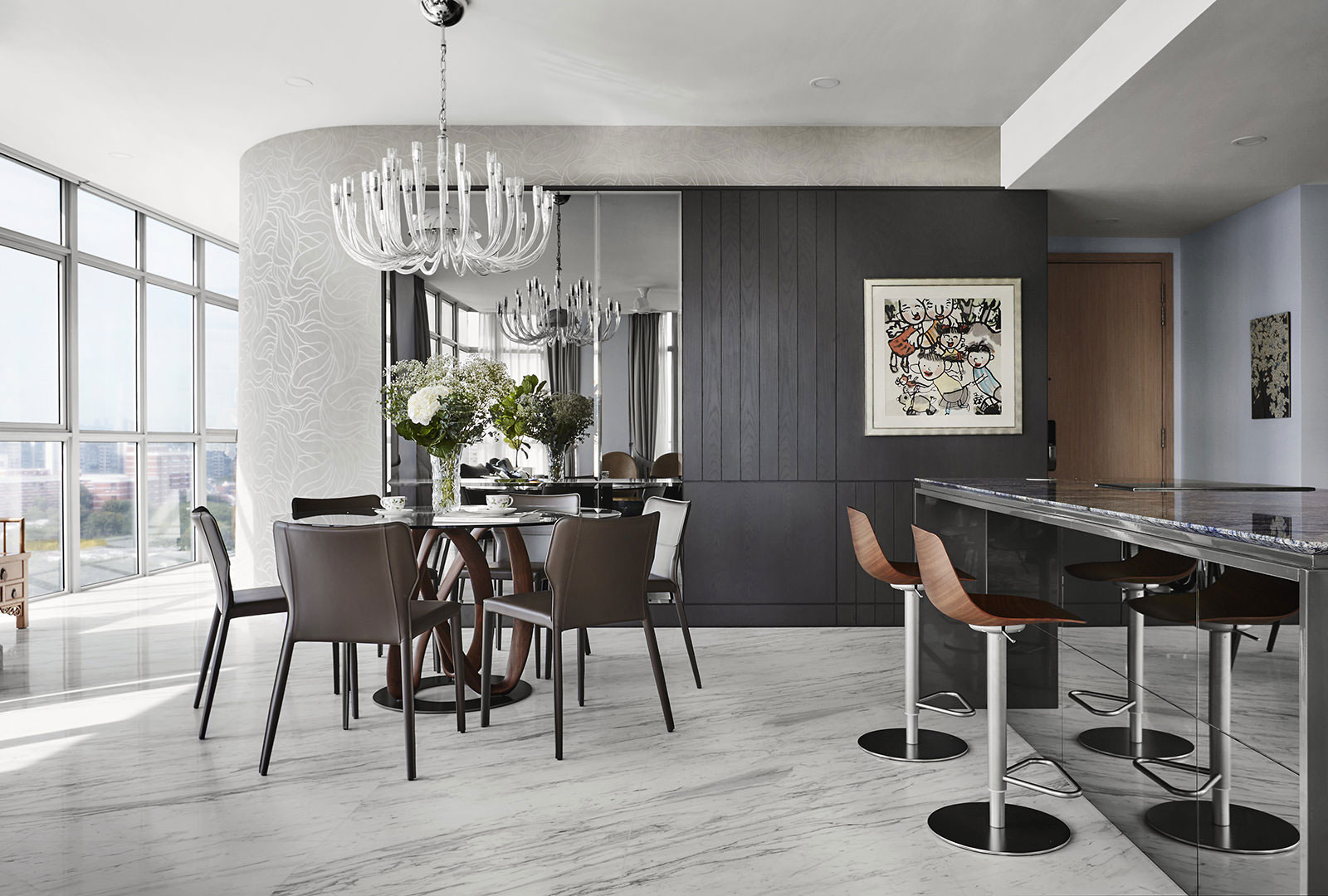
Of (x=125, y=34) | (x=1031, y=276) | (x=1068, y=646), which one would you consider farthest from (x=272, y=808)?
(x=1031, y=276)

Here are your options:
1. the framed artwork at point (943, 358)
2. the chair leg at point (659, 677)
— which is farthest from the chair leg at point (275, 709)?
the framed artwork at point (943, 358)

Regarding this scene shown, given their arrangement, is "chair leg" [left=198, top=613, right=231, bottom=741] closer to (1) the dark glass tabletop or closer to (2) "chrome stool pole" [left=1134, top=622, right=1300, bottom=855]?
(1) the dark glass tabletop

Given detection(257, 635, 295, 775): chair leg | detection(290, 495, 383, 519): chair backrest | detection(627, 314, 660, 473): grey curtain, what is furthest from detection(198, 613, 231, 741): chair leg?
detection(627, 314, 660, 473): grey curtain

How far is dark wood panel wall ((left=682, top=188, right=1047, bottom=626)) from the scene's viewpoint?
5.09 meters

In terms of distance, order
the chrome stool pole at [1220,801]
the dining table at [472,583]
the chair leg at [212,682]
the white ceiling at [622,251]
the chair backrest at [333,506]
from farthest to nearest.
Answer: the white ceiling at [622,251], the chair backrest at [333,506], the dining table at [472,583], the chair leg at [212,682], the chrome stool pole at [1220,801]

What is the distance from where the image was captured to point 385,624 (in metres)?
2.78

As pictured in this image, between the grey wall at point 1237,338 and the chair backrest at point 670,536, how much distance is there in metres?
4.07

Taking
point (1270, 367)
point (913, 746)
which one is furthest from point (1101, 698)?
point (1270, 367)

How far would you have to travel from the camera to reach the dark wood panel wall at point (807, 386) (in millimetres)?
5086

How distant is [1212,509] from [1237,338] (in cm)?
482

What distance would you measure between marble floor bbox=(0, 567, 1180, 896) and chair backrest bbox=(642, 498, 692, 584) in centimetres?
50

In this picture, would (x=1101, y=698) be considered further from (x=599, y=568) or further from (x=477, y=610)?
(x=477, y=610)

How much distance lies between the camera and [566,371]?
5.07 m

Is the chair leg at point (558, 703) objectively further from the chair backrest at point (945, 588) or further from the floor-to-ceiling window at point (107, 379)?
the floor-to-ceiling window at point (107, 379)
